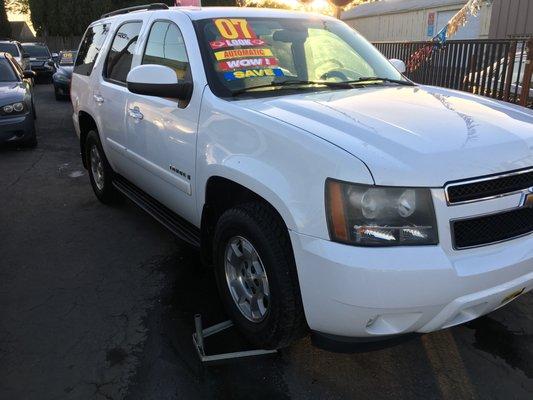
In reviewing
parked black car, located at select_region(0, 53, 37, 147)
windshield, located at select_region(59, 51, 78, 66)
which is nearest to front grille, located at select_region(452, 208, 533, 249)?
parked black car, located at select_region(0, 53, 37, 147)

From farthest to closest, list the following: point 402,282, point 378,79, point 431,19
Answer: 1. point 431,19
2. point 378,79
3. point 402,282

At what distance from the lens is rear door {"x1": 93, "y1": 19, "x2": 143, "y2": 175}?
439cm

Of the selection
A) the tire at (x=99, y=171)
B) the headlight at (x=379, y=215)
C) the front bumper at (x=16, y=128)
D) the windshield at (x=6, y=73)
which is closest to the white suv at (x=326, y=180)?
the headlight at (x=379, y=215)

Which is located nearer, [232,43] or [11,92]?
[232,43]

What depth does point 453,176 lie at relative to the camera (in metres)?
2.18

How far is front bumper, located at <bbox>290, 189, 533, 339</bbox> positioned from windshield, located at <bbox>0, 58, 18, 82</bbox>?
8918mm

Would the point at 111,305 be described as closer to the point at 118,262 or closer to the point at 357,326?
the point at 118,262

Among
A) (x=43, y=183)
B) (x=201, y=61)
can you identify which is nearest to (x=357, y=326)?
(x=201, y=61)

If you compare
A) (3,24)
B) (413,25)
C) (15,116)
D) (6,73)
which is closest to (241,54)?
(15,116)

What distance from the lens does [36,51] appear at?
78.6 feet

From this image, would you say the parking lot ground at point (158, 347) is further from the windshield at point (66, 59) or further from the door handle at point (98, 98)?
the windshield at point (66, 59)

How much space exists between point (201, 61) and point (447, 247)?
1.94 m

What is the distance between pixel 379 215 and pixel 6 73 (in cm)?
938

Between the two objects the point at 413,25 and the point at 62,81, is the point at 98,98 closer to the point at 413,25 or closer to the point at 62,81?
the point at 62,81
